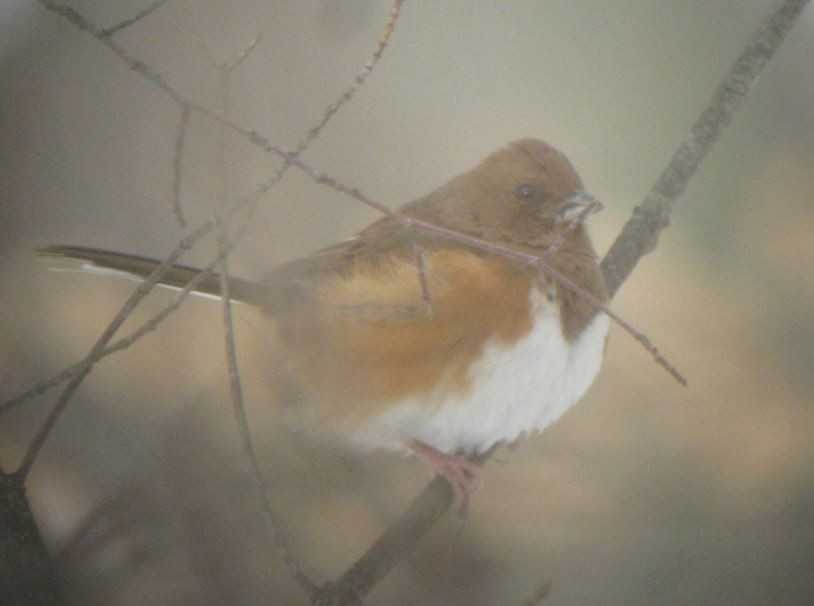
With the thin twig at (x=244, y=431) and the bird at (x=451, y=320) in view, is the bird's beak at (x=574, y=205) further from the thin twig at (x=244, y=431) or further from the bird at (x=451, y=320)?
the thin twig at (x=244, y=431)

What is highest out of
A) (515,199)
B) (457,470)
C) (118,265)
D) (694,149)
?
(694,149)

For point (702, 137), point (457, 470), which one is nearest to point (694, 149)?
point (702, 137)

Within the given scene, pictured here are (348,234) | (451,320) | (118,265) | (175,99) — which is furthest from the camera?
(348,234)

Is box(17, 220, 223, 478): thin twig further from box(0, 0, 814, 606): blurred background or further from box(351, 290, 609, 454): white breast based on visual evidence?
box(351, 290, 609, 454): white breast

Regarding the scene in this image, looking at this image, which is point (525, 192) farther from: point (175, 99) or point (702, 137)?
point (175, 99)

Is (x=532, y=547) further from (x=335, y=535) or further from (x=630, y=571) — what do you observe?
(x=335, y=535)

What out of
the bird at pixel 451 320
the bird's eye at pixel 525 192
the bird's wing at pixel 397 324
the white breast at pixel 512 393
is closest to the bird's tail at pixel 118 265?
the bird at pixel 451 320

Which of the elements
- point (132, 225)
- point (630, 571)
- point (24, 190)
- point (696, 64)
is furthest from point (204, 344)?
point (696, 64)
